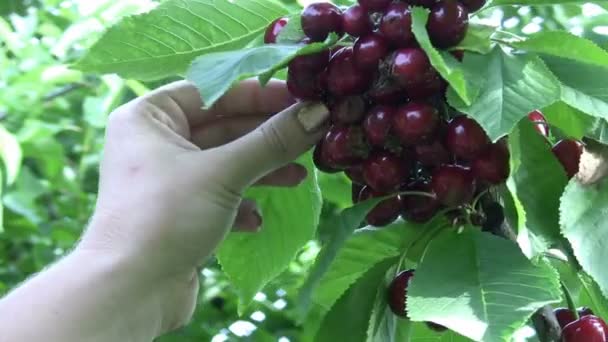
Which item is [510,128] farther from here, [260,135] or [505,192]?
[260,135]

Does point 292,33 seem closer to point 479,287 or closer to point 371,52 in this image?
point 371,52

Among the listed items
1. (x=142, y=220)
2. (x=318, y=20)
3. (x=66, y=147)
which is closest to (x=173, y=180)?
(x=142, y=220)

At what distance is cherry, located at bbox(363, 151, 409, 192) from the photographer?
804mm

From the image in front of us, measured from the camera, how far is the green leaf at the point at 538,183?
779 mm

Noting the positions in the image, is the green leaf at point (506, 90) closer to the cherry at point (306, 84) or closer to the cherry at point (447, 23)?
the cherry at point (447, 23)

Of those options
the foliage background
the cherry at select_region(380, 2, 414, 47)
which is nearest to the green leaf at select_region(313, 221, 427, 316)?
the cherry at select_region(380, 2, 414, 47)

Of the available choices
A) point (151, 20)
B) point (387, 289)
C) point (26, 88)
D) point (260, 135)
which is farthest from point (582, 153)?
point (26, 88)

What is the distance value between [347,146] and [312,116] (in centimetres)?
8

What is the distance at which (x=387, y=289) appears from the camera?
88cm

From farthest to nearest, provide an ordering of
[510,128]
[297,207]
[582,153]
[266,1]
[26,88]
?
[26,88]
[297,207]
[266,1]
[582,153]
[510,128]

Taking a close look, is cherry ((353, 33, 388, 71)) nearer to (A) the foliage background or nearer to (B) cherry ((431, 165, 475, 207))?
(B) cherry ((431, 165, 475, 207))

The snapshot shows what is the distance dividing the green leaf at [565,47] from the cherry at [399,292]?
0.24 m

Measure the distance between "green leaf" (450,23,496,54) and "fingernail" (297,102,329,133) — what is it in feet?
0.53

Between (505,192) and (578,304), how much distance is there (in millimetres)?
254
